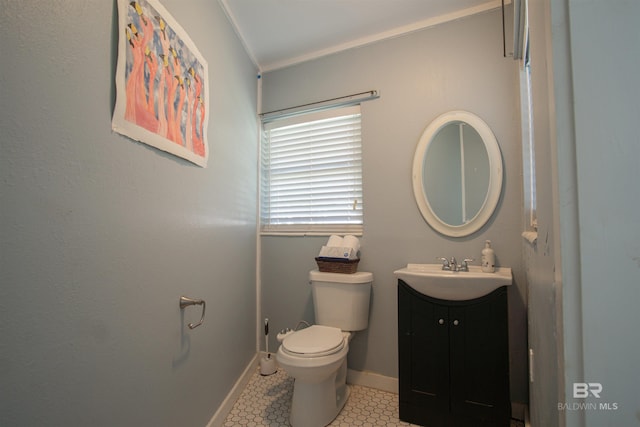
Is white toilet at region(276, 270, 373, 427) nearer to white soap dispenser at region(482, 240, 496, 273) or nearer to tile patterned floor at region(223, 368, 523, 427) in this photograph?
tile patterned floor at region(223, 368, 523, 427)

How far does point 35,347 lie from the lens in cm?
62

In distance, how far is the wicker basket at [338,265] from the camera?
167 cm

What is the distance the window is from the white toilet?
404mm

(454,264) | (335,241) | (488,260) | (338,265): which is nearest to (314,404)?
(338,265)

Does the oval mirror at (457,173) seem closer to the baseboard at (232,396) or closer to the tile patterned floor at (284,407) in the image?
the tile patterned floor at (284,407)

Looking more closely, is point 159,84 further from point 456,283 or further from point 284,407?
point 284,407

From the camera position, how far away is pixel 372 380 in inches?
68.2

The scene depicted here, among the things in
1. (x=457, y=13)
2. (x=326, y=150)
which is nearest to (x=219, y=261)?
(x=326, y=150)

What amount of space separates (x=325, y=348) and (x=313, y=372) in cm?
12

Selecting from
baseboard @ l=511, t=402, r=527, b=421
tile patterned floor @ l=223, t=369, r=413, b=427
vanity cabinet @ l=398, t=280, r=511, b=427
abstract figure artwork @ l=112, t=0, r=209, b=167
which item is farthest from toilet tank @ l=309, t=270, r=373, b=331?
abstract figure artwork @ l=112, t=0, r=209, b=167

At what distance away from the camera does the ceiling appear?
1560 millimetres

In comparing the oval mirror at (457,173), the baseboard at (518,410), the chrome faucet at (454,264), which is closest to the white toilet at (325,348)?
the chrome faucet at (454,264)

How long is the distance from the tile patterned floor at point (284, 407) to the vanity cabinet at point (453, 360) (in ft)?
0.49

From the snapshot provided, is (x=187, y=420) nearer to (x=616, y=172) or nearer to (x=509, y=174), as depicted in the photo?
(x=616, y=172)
